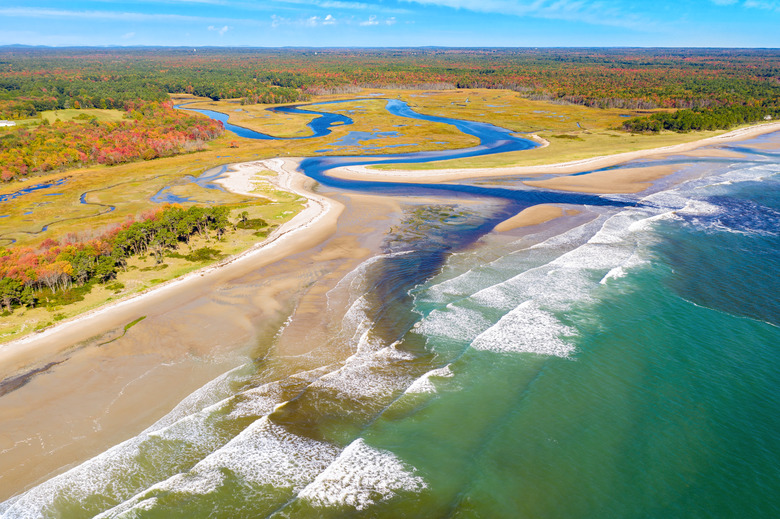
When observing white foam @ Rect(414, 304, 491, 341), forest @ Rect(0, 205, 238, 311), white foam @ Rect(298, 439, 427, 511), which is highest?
forest @ Rect(0, 205, 238, 311)

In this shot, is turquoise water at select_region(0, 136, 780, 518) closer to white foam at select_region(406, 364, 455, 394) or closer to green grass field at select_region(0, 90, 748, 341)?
white foam at select_region(406, 364, 455, 394)

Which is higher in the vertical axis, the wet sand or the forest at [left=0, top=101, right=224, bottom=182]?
the forest at [left=0, top=101, right=224, bottom=182]

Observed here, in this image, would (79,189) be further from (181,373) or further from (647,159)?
(647,159)

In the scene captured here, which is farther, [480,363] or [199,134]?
[199,134]

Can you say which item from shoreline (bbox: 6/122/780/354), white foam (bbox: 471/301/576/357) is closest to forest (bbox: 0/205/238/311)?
shoreline (bbox: 6/122/780/354)

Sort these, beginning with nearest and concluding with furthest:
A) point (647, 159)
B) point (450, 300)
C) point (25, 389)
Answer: point (25, 389), point (450, 300), point (647, 159)

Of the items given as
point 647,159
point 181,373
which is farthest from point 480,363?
point 647,159
